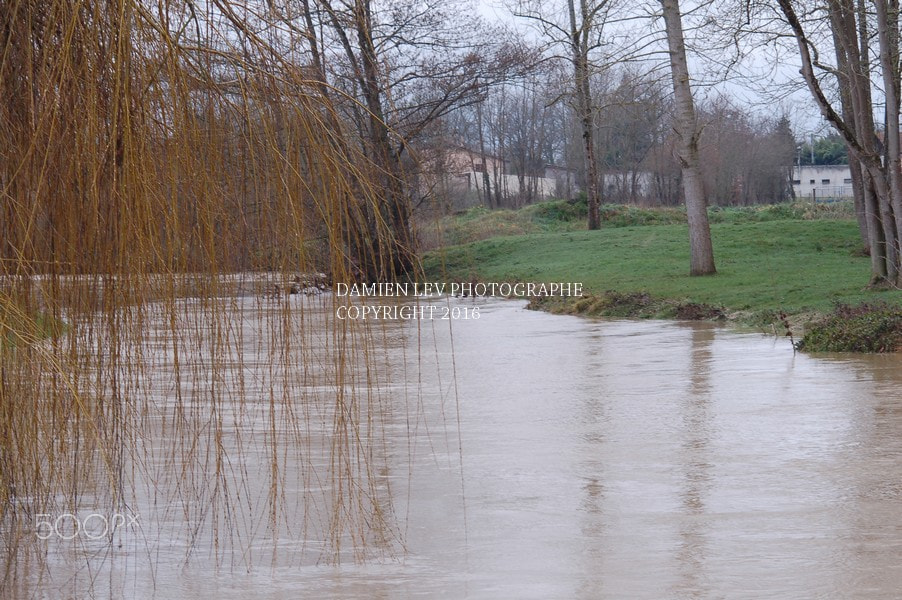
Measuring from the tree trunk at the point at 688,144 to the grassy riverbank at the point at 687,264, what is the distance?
0.52 m

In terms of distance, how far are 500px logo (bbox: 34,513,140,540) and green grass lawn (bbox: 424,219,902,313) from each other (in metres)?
8.08

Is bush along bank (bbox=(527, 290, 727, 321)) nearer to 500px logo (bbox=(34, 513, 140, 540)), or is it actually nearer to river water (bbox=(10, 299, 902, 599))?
river water (bbox=(10, 299, 902, 599))

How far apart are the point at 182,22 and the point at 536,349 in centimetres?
1064

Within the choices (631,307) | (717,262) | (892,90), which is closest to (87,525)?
(892,90)

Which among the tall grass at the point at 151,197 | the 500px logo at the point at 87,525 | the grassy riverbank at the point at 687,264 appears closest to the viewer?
the tall grass at the point at 151,197

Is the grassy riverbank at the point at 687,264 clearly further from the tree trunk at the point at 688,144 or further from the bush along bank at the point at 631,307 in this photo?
the tree trunk at the point at 688,144

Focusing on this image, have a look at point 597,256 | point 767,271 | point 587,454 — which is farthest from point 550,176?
point 587,454

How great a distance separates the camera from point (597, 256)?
93.4 feet

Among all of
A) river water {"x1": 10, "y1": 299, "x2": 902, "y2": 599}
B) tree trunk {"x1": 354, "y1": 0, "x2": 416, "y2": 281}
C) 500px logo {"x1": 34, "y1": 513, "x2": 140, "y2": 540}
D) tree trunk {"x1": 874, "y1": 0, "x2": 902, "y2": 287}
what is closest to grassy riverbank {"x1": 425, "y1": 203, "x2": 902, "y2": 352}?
tree trunk {"x1": 354, "y1": 0, "x2": 416, "y2": 281}

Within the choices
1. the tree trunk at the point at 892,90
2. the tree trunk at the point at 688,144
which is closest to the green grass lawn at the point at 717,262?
the tree trunk at the point at 688,144

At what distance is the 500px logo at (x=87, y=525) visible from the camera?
210 inches

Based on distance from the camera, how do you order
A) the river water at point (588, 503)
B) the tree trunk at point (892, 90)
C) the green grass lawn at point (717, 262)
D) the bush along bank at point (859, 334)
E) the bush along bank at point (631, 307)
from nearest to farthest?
the river water at point (588, 503), the bush along bank at point (859, 334), the tree trunk at point (892, 90), the bush along bank at point (631, 307), the green grass lawn at point (717, 262)

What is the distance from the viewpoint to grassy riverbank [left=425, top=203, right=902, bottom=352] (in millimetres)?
17250

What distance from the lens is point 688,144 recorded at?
2217 centimetres
